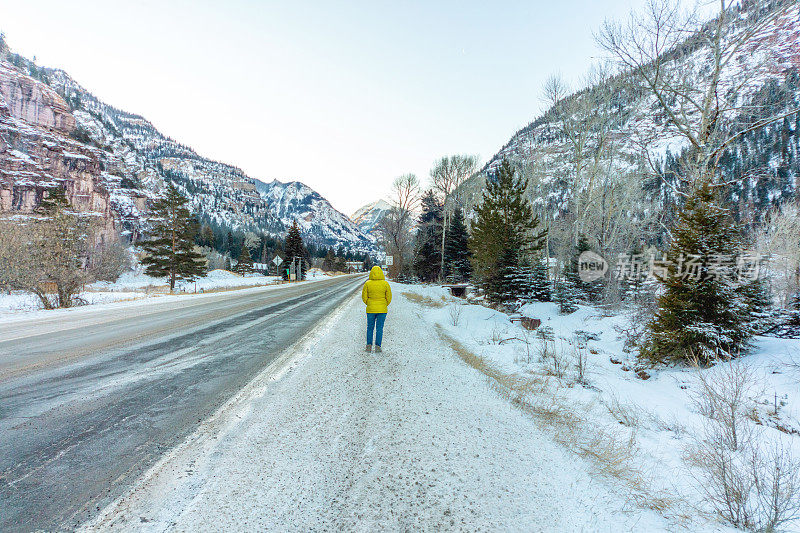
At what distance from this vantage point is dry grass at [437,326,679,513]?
230 centimetres

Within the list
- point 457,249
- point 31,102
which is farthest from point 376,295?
point 31,102

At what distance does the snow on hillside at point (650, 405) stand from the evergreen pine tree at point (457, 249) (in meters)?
23.3

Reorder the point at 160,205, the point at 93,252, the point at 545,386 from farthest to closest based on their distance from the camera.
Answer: the point at 160,205
the point at 93,252
the point at 545,386

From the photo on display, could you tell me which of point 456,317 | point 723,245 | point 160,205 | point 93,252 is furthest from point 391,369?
point 160,205

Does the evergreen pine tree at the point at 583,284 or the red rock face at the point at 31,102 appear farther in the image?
the red rock face at the point at 31,102

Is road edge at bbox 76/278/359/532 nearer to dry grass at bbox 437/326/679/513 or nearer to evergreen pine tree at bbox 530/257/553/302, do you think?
dry grass at bbox 437/326/679/513

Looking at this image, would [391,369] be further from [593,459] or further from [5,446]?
[5,446]

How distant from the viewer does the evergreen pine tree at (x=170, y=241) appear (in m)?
32.5

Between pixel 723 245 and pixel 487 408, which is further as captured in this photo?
pixel 723 245

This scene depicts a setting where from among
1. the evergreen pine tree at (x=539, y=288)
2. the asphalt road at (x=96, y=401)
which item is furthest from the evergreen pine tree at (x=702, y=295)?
the evergreen pine tree at (x=539, y=288)

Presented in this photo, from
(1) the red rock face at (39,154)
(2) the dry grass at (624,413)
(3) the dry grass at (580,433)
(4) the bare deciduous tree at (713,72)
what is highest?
(1) the red rock face at (39,154)

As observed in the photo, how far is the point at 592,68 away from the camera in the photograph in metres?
18.9

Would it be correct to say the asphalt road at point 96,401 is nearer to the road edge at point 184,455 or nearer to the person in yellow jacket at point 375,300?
the road edge at point 184,455

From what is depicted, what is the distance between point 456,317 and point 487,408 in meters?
6.95
